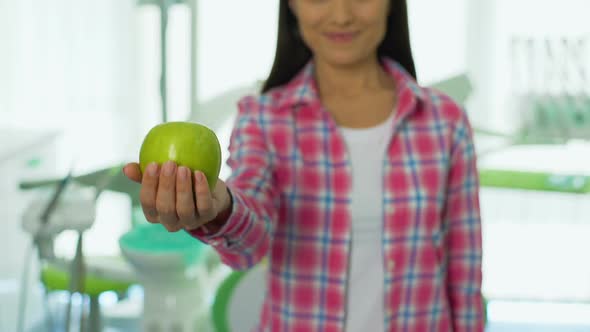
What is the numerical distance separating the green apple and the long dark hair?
33 centimetres

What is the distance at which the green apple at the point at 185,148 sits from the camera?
2.19 feet

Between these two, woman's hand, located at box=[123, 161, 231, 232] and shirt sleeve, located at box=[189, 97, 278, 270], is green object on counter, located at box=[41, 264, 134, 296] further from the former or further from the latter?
woman's hand, located at box=[123, 161, 231, 232]

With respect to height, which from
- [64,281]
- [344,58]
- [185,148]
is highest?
[344,58]

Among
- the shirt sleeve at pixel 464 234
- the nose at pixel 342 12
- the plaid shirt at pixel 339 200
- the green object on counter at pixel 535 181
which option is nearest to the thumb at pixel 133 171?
the plaid shirt at pixel 339 200

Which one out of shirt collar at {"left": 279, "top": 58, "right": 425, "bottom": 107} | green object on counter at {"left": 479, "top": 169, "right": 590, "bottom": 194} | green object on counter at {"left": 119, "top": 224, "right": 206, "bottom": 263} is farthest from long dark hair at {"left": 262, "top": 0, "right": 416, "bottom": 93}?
green object on counter at {"left": 479, "top": 169, "right": 590, "bottom": 194}

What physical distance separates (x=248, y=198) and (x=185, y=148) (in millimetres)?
158

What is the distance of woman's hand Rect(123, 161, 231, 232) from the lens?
604 millimetres

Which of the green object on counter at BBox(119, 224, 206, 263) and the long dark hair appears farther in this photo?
the green object on counter at BBox(119, 224, 206, 263)

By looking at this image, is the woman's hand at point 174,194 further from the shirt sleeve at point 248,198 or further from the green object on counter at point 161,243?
the green object on counter at point 161,243

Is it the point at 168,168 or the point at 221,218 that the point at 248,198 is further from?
the point at 168,168

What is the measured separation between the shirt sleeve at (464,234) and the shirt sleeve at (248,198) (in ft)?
0.74

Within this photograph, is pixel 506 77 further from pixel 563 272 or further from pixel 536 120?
pixel 563 272

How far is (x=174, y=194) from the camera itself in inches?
23.9

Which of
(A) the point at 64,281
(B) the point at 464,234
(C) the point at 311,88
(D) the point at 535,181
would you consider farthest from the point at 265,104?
(D) the point at 535,181
